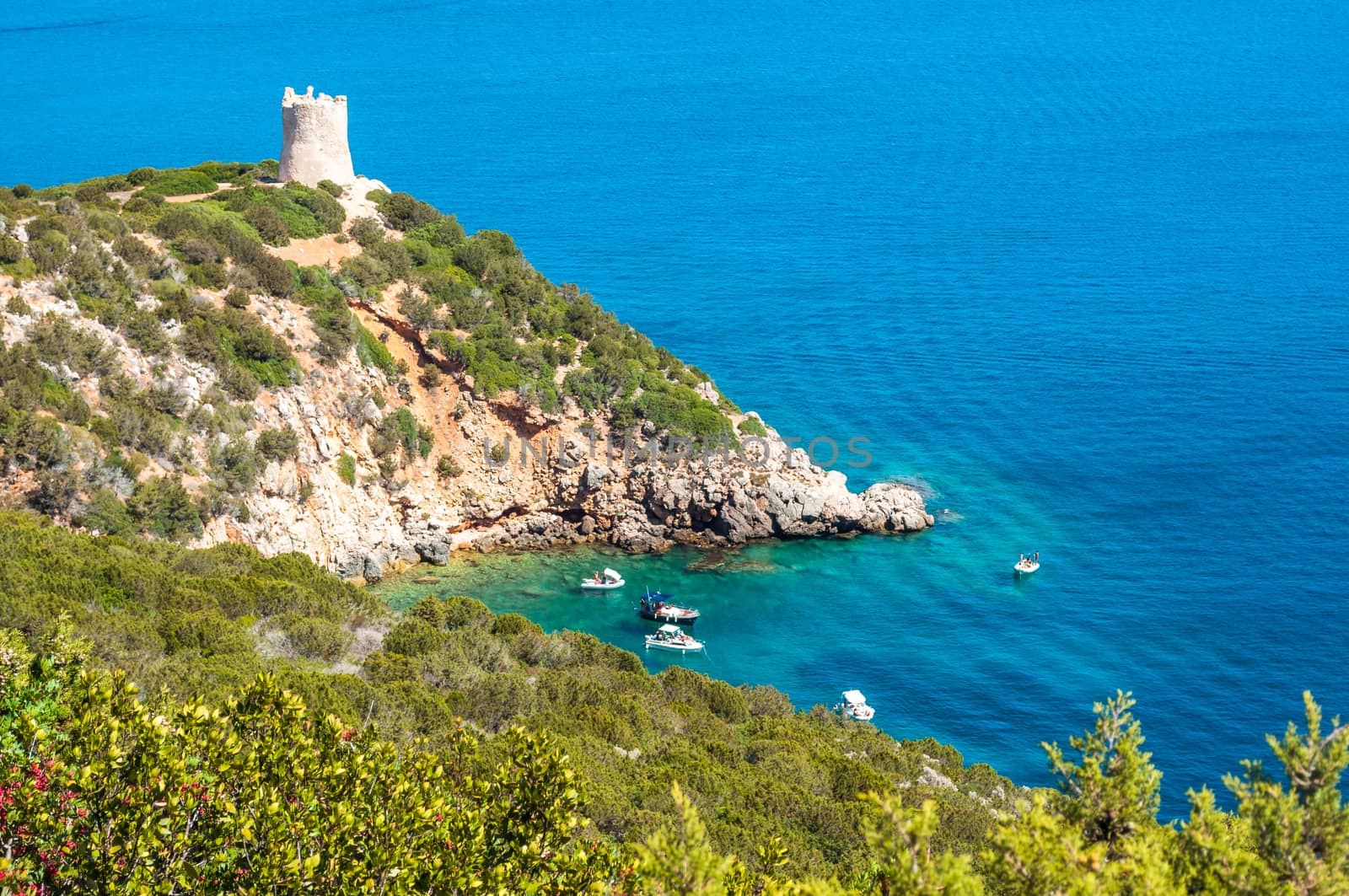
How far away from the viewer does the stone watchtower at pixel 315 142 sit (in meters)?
55.4

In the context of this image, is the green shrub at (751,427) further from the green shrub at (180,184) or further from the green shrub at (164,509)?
the green shrub at (180,184)

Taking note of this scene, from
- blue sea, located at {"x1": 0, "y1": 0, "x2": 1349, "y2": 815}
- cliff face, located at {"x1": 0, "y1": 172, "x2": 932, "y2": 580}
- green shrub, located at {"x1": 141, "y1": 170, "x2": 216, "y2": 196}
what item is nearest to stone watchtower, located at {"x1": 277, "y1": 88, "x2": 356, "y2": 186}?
green shrub, located at {"x1": 141, "y1": 170, "x2": 216, "y2": 196}

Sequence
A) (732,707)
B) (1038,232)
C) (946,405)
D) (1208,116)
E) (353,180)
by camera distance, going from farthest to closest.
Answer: (1208,116) → (1038,232) → (946,405) → (353,180) → (732,707)

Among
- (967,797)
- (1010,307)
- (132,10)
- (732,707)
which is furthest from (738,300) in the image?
(132,10)

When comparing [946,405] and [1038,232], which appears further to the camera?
[1038,232]

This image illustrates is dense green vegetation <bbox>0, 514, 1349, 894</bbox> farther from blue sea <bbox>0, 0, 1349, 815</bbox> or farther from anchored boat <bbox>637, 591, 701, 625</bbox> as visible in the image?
anchored boat <bbox>637, 591, 701, 625</bbox>

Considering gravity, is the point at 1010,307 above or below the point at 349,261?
above

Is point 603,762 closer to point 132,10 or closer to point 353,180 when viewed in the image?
point 353,180

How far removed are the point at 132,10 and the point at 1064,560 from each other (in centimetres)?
18077

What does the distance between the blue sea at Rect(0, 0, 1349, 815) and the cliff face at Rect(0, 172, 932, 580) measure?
1751 mm

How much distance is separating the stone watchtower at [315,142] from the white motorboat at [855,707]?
1311 inches

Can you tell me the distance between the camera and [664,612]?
4525 centimetres

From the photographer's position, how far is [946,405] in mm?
64438

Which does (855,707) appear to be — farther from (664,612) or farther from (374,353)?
(374,353)
